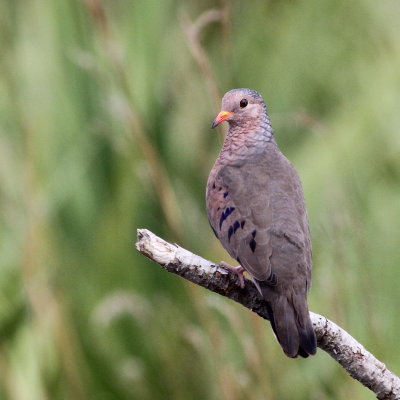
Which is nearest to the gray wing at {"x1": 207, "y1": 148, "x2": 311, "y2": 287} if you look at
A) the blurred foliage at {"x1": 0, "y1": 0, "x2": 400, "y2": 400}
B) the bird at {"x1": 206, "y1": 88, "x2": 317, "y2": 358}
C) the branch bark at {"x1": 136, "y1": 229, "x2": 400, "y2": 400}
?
the bird at {"x1": 206, "y1": 88, "x2": 317, "y2": 358}

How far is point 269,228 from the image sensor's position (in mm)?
2635

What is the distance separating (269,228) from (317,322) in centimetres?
30

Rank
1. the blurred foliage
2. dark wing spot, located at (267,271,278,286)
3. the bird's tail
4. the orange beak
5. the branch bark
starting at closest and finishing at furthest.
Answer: the branch bark < the bird's tail < dark wing spot, located at (267,271,278,286) < the orange beak < the blurred foliage

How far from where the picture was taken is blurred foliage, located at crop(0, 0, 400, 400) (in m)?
3.36

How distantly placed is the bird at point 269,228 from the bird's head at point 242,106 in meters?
0.04

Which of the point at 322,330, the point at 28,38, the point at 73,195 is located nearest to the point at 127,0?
the point at 28,38

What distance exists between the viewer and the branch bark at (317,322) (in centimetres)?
224

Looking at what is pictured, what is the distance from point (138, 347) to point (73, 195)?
624mm

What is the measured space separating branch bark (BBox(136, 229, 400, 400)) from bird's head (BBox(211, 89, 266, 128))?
2.17 feet

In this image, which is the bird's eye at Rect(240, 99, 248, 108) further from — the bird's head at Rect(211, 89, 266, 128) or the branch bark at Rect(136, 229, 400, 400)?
the branch bark at Rect(136, 229, 400, 400)

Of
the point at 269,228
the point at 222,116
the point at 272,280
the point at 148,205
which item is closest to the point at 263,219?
the point at 269,228

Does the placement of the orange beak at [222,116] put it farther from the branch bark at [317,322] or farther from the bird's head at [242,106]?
the branch bark at [317,322]

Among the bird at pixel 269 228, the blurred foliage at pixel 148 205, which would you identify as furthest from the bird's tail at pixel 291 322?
the blurred foliage at pixel 148 205

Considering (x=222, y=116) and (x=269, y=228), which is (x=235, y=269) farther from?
(x=222, y=116)
